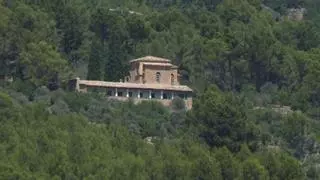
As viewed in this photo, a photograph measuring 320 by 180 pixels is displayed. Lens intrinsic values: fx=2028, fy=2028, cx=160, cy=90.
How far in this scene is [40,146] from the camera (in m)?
51.0

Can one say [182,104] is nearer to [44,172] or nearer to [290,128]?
[290,128]

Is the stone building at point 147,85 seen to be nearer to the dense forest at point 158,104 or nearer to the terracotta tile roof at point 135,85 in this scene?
the terracotta tile roof at point 135,85

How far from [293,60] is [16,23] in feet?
28.8

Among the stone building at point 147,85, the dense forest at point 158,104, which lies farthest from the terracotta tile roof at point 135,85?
the dense forest at point 158,104

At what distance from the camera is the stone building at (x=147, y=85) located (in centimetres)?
6034

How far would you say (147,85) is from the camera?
6094 cm

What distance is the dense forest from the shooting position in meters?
51.0

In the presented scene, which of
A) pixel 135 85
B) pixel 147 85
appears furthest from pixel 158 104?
pixel 147 85

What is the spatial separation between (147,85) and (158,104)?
141 cm

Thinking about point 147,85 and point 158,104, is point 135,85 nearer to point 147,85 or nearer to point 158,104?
point 147,85

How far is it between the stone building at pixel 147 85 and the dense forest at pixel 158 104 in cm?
43

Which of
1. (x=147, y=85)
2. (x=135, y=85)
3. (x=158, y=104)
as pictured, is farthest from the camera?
(x=147, y=85)

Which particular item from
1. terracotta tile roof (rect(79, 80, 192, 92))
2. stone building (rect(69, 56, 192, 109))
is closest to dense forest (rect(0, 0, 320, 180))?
stone building (rect(69, 56, 192, 109))

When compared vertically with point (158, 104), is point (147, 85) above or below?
above
